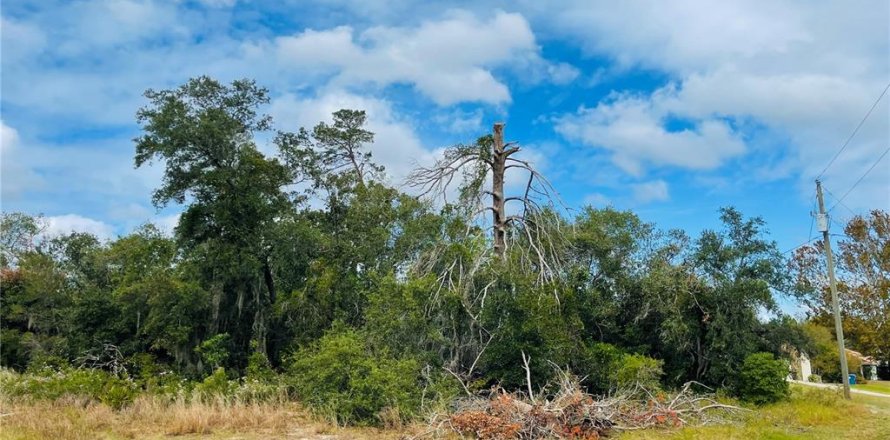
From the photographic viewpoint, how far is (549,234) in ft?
52.1

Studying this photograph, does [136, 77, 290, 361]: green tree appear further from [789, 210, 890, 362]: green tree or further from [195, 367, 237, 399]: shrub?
[789, 210, 890, 362]: green tree

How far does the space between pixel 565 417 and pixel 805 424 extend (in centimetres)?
538

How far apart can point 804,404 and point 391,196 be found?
41.6 feet

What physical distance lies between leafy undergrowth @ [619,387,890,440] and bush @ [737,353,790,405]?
30 cm

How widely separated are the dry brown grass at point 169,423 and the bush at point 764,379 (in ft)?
31.7

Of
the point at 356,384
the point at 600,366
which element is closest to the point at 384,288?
the point at 356,384

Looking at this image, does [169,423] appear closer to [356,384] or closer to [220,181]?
[356,384]

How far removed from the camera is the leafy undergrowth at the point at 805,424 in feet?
32.9

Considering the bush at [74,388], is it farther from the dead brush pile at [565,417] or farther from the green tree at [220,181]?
the dead brush pile at [565,417]

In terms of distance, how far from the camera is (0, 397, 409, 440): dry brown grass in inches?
413

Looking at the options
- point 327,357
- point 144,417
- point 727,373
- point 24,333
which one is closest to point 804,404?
point 727,373

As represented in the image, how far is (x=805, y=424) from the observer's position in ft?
38.6

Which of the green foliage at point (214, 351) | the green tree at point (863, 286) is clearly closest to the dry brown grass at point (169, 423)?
the green foliage at point (214, 351)

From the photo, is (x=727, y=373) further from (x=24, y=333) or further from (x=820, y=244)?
(x=24, y=333)
